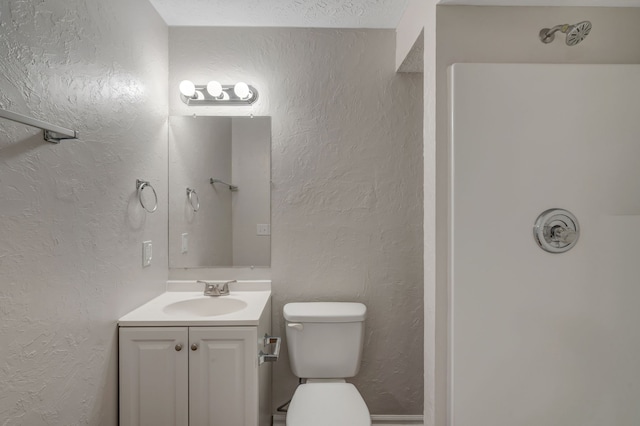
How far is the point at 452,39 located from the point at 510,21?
0.23m

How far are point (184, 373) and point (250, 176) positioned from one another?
1028 mm

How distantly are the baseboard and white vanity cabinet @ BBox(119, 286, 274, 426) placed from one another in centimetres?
64

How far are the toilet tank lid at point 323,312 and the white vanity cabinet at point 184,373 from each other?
1.28 ft

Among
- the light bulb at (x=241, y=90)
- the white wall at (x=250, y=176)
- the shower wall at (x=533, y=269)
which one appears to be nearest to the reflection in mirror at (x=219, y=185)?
the white wall at (x=250, y=176)

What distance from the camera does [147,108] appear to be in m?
1.69

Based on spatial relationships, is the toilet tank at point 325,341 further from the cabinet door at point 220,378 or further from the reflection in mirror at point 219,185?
the reflection in mirror at point 219,185

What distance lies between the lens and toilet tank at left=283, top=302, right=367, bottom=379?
176cm

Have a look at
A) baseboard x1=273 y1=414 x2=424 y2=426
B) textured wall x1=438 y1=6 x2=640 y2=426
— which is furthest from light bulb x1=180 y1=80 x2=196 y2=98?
baseboard x1=273 y1=414 x2=424 y2=426

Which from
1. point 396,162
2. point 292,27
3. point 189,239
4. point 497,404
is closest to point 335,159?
point 396,162

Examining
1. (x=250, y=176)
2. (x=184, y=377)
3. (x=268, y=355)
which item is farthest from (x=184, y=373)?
(x=250, y=176)

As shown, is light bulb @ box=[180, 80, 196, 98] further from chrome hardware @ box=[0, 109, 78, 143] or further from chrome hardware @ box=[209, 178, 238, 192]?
chrome hardware @ box=[0, 109, 78, 143]

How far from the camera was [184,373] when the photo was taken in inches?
55.6

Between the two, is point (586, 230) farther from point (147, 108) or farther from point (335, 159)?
point (147, 108)

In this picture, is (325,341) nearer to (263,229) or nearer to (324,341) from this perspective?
(324,341)
